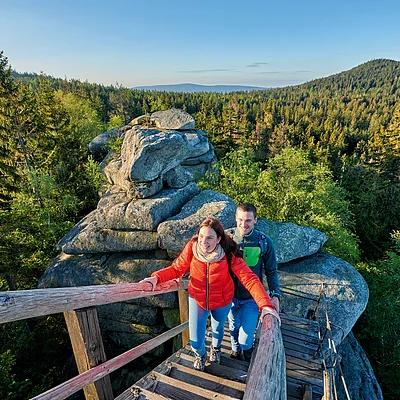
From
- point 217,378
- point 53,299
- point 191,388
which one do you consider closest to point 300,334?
point 217,378

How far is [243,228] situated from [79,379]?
8.03 ft

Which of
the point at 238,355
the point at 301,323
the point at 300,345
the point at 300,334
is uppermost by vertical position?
the point at 238,355

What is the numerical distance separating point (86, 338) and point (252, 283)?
5.53ft

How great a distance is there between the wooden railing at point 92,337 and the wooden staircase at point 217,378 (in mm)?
524

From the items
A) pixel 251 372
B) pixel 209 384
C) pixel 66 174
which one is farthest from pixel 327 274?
pixel 66 174

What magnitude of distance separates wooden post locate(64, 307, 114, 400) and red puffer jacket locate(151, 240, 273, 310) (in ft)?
3.16

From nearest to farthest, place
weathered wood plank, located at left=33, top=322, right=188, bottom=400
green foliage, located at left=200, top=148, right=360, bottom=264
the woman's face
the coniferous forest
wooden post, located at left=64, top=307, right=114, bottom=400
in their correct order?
weathered wood plank, located at left=33, top=322, right=188, bottom=400, wooden post, located at left=64, top=307, right=114, bottom=400, the woman's face, the coniferous forest, green foliage, located at left=200, top=148, right=360, bottom=264

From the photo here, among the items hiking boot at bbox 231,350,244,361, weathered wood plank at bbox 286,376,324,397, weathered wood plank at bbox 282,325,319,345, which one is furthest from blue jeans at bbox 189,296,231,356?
weathered wood plank at bbox 282,325,319,345

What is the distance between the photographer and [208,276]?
329cm

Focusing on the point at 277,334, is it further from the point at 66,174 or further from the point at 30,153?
the point at 30,153

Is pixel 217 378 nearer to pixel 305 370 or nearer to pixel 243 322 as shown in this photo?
pixel 243 322

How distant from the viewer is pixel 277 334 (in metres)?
2.07

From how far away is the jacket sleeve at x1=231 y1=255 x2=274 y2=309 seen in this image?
2668 mm

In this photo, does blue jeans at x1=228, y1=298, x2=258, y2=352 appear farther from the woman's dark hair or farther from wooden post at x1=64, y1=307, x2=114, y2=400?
wooden post at x1=64, y1=307, x2=114, y2=400
